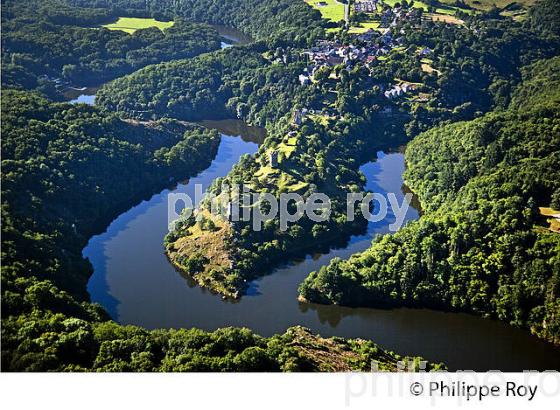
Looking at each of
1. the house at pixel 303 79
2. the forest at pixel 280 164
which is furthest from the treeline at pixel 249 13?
the house at pixel 303 79

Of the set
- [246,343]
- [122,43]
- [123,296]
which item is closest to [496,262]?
[246,343]

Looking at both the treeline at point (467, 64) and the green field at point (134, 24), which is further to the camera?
the green field at point (134, 24)

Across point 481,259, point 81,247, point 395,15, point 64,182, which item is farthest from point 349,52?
point 481,259

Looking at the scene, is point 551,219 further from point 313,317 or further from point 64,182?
point 64,182

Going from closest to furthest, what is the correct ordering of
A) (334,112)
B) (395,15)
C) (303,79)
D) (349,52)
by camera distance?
(334,112), (303,79), (349,52), (395,15)

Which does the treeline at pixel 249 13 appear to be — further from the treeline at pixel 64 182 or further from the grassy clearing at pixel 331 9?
the treeline at pixel 64 182

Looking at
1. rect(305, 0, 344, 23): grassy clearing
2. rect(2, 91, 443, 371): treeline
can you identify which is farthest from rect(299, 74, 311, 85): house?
rect(305, 0, 344, 23): grassy clearing

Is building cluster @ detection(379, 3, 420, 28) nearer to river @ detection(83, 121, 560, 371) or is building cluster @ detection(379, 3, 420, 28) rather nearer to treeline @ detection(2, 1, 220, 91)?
treeline @ detection(2, 1, 220, 91)
